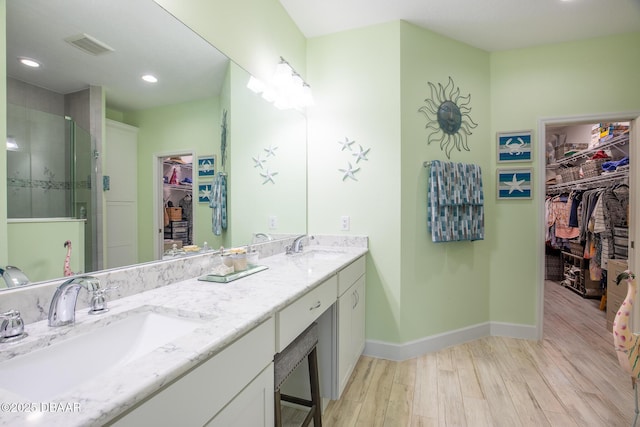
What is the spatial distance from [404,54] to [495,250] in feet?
6.40

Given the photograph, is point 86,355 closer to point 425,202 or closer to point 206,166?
point 206,166

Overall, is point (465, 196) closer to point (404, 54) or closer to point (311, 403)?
point (404, 54)

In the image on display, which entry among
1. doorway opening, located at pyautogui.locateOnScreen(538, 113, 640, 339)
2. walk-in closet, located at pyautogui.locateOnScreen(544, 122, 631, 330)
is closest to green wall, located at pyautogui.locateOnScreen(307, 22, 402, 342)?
doorway opening, located at pyautogui.locateOnScreen(538, 113, 640, 339)

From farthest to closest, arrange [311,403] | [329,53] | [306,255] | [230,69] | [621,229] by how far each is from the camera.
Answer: [621,229]
[329,53]
[306,255]
[230,69]
[311,403]

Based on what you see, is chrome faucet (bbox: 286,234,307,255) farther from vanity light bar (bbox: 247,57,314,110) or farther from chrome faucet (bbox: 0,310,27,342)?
chrome faucet (bbox: 0,310,27,342)

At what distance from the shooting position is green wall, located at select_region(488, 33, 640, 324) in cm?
Result: 262

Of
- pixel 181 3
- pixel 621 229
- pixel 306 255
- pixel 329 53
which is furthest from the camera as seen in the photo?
pixel 621 229

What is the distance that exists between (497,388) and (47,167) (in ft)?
8.54

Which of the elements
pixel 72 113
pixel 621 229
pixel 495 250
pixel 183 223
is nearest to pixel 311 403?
pixel 183 223

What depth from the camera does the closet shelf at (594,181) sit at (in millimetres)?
3217

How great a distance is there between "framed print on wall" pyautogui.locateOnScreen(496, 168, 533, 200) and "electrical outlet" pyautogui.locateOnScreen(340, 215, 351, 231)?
1.48 m

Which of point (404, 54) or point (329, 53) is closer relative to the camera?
point (404, 54)

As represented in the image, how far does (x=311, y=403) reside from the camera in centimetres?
153

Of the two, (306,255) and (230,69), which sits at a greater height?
(230,69)
